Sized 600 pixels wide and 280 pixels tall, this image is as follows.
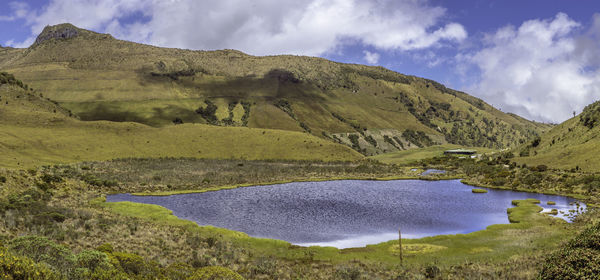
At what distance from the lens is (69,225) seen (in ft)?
124

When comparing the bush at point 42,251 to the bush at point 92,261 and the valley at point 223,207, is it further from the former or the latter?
the bush at point 92,261

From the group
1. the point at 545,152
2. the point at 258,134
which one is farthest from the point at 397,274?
the point at 258,134

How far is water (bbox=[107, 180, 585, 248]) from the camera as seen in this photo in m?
48.8

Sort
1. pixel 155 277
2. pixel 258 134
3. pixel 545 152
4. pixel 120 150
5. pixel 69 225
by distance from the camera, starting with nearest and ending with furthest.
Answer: pixel 155 277
pixel 69 225
pixel 545 152
pixel 120 150
pixel 258 134

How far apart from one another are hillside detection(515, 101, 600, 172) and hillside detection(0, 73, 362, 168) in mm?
64869

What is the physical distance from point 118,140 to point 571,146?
145155 mm

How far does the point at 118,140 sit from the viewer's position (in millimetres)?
136750

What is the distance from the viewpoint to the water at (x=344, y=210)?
4884 cm

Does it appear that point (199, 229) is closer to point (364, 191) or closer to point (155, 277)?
point (155, 277)

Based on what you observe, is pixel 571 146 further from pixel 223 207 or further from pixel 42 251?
pixel 42 251

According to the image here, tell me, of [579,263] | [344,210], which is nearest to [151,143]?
[344,210]

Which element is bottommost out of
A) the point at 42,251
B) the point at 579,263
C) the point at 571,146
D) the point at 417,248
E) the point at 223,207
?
the point at 417,248

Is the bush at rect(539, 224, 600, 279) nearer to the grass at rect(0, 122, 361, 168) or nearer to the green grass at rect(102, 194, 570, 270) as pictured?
the green grass at rect(102, 194, 570, 270)

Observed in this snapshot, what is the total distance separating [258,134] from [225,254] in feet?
430
